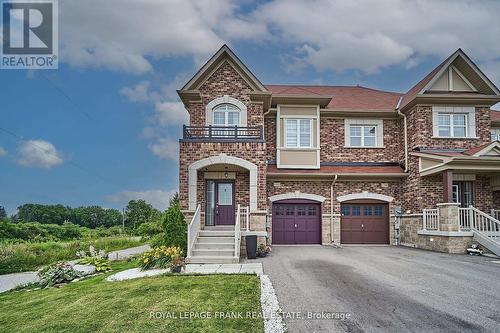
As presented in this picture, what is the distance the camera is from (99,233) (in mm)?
33812

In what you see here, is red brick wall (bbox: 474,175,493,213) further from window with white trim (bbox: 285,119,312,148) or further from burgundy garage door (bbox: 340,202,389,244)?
window with white trim (bbox: 285,119,312,148)

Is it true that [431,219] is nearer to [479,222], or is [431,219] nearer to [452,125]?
[479,222]

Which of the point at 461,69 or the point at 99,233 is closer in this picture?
the point at 461,69

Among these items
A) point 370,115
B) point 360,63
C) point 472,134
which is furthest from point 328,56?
point 472,134

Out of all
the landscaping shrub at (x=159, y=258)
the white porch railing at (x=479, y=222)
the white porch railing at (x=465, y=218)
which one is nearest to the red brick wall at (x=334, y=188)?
the white porch railing at (x=465, y=218)

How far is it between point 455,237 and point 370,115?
23.7ft

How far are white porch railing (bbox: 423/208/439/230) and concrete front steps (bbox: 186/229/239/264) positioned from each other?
907cm

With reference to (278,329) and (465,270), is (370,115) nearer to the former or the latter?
(465,270)

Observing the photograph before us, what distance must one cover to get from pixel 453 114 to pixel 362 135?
4.42 metres

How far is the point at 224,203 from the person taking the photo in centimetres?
1565

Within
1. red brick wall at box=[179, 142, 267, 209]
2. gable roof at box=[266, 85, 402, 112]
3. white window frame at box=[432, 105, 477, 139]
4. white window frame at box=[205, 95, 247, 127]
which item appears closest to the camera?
red brick wall at box=[179, 142, 267, 209]

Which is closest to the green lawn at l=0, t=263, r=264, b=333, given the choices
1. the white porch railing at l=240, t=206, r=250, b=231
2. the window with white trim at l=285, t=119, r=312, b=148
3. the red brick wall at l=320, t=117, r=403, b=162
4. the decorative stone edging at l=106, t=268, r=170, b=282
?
the decorative stone edging at l=106, t=268, r=170, b=282

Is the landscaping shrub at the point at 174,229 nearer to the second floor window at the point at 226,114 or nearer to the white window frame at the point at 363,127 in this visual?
the second floor window at the point at 226,114

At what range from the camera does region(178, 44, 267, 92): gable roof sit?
51.3ft
